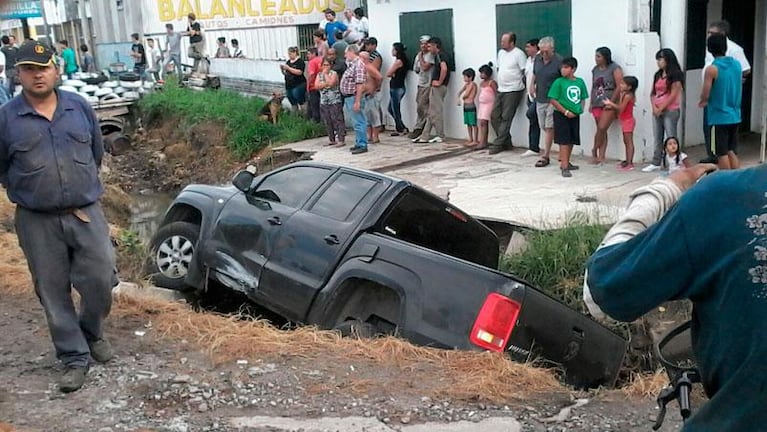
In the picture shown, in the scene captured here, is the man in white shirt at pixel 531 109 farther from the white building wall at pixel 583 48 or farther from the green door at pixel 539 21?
the white building wall at pixel 583 48

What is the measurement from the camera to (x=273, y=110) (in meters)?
16.2

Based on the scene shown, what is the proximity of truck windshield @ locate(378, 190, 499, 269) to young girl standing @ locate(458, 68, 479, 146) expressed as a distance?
6.90m

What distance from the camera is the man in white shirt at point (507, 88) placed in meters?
12.0

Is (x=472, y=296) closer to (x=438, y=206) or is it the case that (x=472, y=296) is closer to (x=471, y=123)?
(x=438, y=206)

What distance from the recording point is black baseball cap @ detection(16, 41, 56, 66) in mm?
4391

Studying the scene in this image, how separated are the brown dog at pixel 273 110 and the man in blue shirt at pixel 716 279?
14490 millimetres

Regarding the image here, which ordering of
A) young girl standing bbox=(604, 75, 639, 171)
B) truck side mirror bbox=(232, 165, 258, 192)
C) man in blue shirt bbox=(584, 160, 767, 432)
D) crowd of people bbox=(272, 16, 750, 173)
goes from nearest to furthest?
man in blue shirt bbox=(584, 160, 767, 432), truck side mirror bbox=(232, 165, 258, 192), crowd of people bbox=(272, 16, 750, 173), young girl standing bbox=(604, 75, 639, 171)

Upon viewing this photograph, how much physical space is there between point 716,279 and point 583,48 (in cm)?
1007

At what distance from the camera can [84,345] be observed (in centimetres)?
468

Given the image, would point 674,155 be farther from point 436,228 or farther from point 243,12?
point 243,12

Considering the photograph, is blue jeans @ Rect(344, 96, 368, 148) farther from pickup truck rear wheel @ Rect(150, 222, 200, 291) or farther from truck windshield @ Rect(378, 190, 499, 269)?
truck windshield @ Rect(378, 190, 499, 269)

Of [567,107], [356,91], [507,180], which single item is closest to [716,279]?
[507,180]

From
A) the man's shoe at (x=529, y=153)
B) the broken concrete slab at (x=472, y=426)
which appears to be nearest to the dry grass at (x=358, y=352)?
the broken concrete slab at (x=472, y=426)

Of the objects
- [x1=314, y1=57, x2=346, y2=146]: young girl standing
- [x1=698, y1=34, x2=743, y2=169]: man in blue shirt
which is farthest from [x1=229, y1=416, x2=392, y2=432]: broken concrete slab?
[x1=314, y1=57, x2=346, y2=146]: young girl standing
